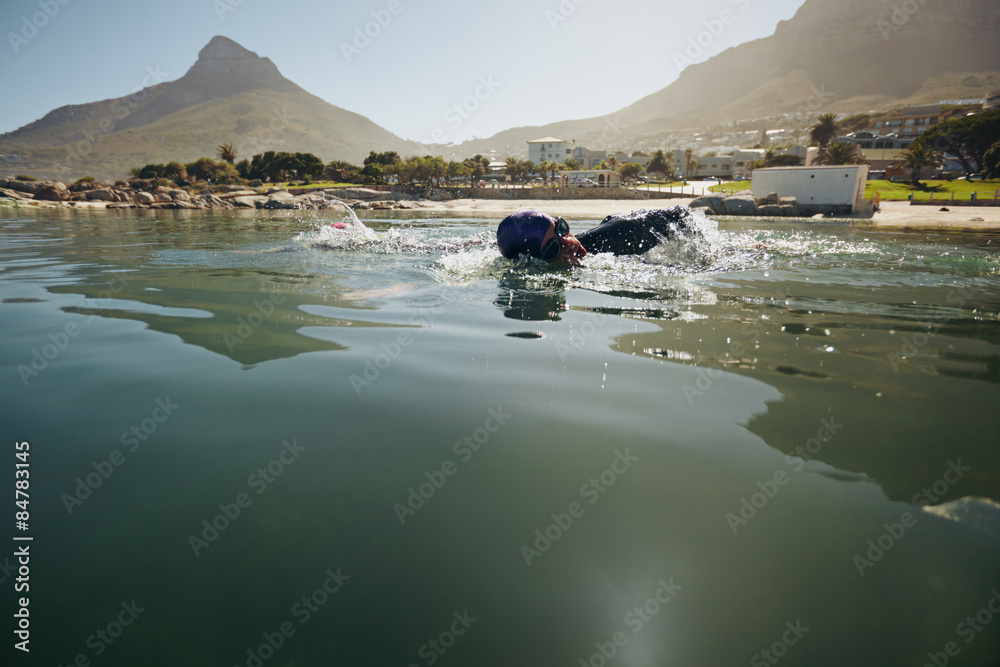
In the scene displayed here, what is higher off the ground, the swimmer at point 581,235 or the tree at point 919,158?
the tree at point 919,158

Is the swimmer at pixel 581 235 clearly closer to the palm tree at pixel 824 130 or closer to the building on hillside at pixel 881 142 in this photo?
the palm tree at pixel 824 130

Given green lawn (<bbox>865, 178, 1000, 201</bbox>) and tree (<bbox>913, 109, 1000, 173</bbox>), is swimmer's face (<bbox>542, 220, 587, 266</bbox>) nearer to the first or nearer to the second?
green lawn (<bbox>865, 178, 1000, 201</bbox>)

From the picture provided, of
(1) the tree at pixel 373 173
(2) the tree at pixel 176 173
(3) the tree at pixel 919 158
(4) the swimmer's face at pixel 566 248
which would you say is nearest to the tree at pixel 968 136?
(3) the tree at pixel 919 158

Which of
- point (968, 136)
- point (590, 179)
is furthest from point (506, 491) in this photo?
point (968, 136)

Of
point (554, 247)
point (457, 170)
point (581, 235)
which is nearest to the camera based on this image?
point (554, 247)

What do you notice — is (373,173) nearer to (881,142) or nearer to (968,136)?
(968,136)

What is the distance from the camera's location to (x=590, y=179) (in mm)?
91312

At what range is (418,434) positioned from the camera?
3.14 meters

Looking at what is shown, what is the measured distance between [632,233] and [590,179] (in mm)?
84673

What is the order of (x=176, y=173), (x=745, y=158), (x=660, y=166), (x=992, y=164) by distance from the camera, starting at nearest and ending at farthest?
(x=992, y=164)
(x=176, y=173)
(x=660, y=166)
(x=745, y=158)

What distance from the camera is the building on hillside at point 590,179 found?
80500mm

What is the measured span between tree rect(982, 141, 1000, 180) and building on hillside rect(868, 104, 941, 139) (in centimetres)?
9312

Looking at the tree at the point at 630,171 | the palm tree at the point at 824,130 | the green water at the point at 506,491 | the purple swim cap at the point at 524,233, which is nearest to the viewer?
the green water at the point at 506,491

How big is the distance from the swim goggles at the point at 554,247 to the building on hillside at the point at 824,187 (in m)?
32.4
